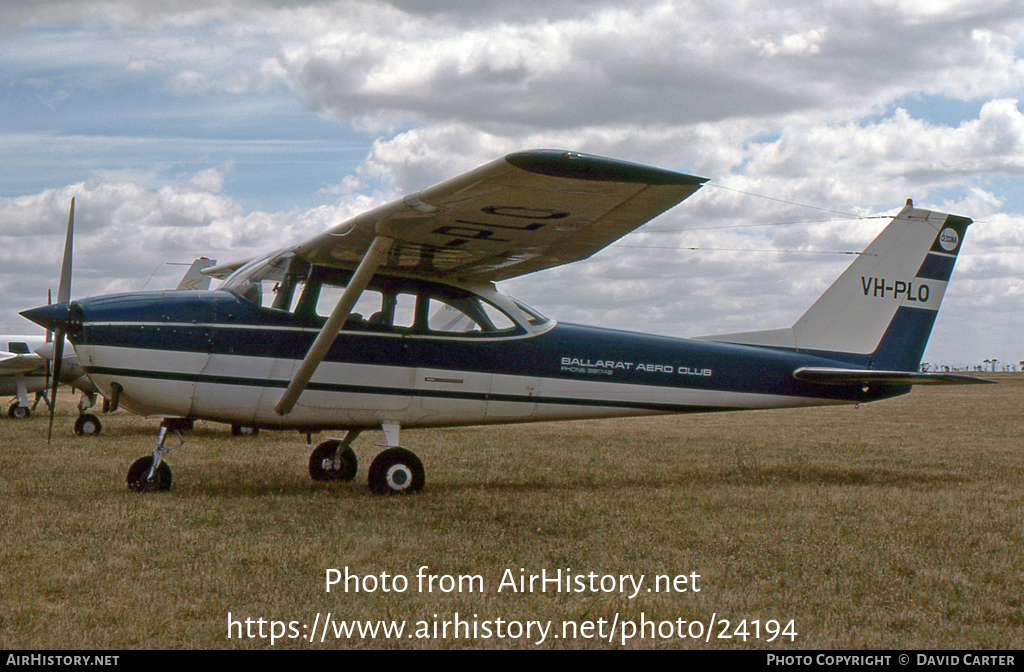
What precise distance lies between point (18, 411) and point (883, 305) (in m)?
20.6

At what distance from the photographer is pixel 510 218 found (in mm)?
7066

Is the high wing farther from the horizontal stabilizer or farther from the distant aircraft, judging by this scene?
the distant aircraft

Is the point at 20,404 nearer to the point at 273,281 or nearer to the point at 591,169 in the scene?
the point at 273,281

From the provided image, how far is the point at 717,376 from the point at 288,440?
8323mm

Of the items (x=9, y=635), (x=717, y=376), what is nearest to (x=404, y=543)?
(x=9, y=635)

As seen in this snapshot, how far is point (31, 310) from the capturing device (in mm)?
7480

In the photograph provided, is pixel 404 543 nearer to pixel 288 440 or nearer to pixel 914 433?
pixel 288 440

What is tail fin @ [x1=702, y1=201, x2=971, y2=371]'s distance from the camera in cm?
1046

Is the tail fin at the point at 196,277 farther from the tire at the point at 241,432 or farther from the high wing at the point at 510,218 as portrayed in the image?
the high wing at the point at 510,218

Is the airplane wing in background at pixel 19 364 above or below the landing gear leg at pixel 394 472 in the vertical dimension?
below

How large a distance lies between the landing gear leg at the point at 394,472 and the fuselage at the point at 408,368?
369mm

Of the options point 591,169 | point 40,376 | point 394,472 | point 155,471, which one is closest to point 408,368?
point 394,472

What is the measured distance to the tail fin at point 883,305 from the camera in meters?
10.5

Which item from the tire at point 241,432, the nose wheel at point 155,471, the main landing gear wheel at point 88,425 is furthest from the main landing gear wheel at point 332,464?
the main landing gear wheel at point 88,425
